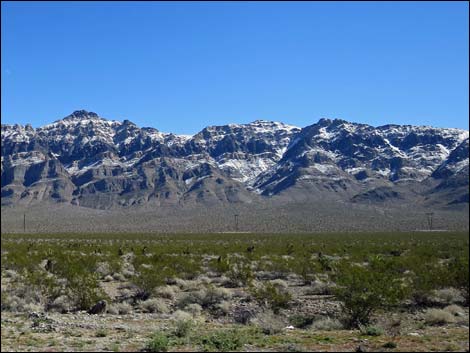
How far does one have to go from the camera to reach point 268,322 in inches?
665

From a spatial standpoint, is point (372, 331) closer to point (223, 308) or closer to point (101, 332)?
point (223, 308)

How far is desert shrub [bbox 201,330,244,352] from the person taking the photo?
1299 cm

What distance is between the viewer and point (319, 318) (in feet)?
59.1

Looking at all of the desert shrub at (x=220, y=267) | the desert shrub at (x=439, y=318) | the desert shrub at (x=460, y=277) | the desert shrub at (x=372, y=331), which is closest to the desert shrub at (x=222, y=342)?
the desert shrub at (x=372, y=331)

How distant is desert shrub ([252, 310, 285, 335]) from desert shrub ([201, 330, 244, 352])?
5.47ft

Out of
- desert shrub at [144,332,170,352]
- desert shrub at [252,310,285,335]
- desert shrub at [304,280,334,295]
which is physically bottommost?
desert shrub at [304,280,334,295]

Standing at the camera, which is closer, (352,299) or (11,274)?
(352,299)

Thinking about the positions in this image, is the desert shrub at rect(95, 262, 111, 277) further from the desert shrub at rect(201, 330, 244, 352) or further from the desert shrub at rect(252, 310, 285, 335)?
the desert shrub at rect(201, 330, 244, 352)

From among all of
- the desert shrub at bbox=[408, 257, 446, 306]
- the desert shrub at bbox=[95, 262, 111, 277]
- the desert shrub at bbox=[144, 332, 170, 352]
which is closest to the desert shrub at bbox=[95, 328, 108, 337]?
the desert shrub at bbox=[144, 332, 170, 352]

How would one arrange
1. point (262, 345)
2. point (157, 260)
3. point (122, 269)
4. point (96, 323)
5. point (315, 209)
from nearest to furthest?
1. point (262, 345)
2. point (96, 323)
3. point (122, 269)
4. point (157, 260)
5. point (315, 209)

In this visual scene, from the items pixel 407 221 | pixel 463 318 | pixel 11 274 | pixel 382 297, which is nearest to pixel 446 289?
pixel 463 318

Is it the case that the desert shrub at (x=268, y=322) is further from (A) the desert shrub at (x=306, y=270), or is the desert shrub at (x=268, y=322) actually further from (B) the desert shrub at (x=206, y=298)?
(A) the desert shrub at (x=306, y=270)

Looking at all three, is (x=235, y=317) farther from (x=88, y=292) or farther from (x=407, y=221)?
(x=407, y=221)

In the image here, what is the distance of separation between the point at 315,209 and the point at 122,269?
152149 mm
